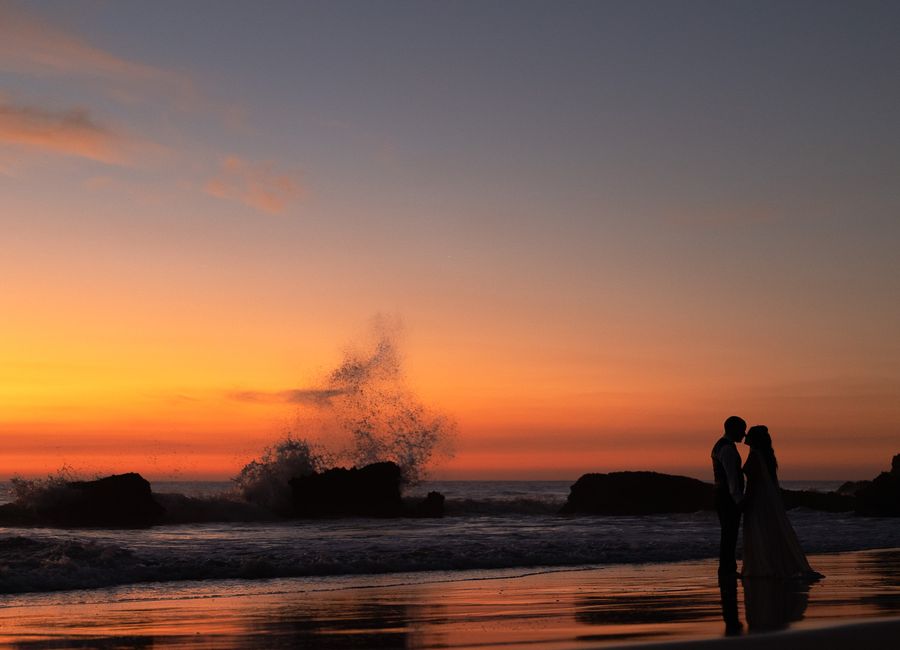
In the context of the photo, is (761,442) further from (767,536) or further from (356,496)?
(356,496)

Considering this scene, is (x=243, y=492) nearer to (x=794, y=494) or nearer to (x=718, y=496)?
(x=794, y=494)

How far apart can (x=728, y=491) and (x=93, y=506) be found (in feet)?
76.0

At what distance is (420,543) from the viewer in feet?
66.7

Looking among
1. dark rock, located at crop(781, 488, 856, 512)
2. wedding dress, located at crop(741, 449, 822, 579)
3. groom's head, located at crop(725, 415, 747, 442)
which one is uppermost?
groom's head, located at crop(725, 415, 747, 442)

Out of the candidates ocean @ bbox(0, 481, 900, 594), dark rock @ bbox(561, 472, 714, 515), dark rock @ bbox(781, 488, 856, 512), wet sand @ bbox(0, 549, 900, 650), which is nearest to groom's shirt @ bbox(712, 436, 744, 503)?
wet sand @ bbox(0, 549, 900, 650)

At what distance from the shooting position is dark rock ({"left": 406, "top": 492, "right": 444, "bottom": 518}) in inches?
1393

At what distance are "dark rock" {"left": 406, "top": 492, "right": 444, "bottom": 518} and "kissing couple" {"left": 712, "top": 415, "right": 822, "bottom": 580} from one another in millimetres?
22605

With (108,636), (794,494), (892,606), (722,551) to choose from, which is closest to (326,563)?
(722,551)

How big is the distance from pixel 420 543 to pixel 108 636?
1150 cm

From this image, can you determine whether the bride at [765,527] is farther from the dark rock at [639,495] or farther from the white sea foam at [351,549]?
the dark rock at [639,495]

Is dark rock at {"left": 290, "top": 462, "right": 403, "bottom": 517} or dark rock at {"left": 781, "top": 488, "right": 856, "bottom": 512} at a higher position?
dark rock at {"left": 290, "top": 462, "right": 403, "bottom": 517}

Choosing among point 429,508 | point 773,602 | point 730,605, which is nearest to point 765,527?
point 773,602

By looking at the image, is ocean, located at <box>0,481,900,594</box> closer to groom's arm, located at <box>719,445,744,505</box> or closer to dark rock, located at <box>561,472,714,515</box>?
groom's arm, located at <box>719,445,744,505</box>

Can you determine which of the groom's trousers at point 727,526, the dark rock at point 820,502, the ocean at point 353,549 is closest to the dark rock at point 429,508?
the ocean at point 353,549
